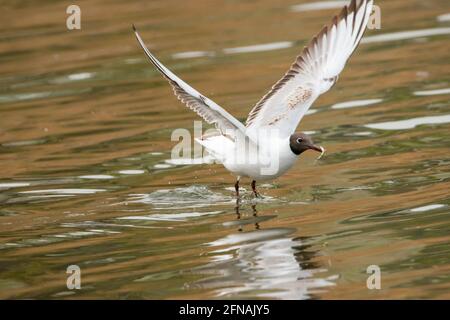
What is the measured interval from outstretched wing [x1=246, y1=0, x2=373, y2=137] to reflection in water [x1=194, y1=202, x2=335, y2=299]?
1506 millimetres

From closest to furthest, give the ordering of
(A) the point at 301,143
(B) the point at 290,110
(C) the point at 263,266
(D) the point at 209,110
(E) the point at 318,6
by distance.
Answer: (C) the point at 263,266 → (D) the point at 209,110 → (A) the point at 301,143 → (B) the point at 290,110 → (E) the point at 318,6

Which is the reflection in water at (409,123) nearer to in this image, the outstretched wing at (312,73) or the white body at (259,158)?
the outstretched wing at (312,73)

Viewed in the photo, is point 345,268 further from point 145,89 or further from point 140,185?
point 145,89

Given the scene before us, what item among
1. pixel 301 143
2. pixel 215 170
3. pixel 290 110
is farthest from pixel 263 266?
pixel 215 170

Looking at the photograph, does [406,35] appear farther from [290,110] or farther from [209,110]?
[209,110]

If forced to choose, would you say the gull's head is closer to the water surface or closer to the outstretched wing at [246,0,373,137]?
the outstretched wing at [246,0,373,137]

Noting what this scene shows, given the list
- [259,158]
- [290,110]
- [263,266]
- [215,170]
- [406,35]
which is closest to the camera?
[263,266]

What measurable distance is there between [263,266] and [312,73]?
9.79 feet

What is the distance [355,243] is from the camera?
9445 millimetres

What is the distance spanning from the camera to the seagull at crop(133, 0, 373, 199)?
11023 mm

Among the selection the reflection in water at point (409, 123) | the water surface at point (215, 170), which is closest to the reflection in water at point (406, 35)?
the water surface at point (215, 170)

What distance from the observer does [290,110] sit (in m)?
11.4

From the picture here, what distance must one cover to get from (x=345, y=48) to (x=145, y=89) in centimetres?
602

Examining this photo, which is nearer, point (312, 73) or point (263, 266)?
point (263, 266)
